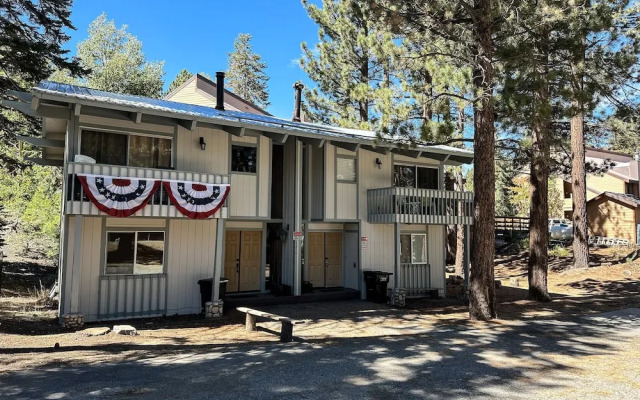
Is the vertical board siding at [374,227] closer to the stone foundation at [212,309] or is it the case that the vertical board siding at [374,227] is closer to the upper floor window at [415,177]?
the upper floor window at [415,177]

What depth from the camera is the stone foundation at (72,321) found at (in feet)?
32.2

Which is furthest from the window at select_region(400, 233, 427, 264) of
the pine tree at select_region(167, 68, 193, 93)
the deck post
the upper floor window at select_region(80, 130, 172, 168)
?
the pine tree at select_region(167, 68, 193, 93)

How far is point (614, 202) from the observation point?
105 feet

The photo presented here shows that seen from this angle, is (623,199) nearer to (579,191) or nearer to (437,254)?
(579,191)

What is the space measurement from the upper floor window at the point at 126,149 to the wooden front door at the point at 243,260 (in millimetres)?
3476

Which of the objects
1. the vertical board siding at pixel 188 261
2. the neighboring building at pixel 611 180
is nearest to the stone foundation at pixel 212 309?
the vertical board siding at pixel 188 261

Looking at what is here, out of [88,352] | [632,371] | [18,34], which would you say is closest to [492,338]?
[632,371]

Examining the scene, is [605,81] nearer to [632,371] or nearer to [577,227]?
[632,371]

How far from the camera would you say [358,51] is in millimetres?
21516

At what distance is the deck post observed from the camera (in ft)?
45.0

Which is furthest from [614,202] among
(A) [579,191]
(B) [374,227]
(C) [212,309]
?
(C) [212,309]

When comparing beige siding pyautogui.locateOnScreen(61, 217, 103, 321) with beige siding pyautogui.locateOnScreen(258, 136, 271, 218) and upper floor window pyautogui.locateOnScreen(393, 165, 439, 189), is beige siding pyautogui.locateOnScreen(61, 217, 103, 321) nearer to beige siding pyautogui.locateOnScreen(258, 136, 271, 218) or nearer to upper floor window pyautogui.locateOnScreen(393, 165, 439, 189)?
beige siding pyautogui.locateOnScreen(258, 136, 271, 218)

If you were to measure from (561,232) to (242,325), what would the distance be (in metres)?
27.8

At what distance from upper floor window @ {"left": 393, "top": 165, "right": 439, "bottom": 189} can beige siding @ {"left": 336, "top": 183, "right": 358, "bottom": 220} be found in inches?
74.3
